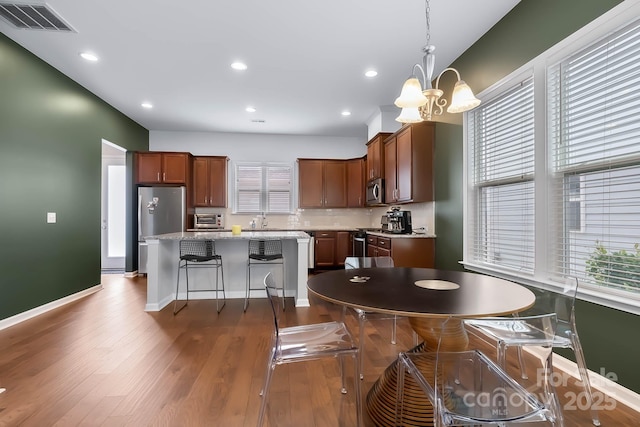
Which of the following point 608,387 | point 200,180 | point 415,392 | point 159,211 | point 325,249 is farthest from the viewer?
point 200,180

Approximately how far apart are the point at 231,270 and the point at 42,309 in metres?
2.10

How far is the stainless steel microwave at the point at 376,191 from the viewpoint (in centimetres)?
504

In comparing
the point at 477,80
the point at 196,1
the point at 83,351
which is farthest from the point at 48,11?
the point at 477,80

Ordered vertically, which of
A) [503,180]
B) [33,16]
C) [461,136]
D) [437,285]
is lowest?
[437,285]

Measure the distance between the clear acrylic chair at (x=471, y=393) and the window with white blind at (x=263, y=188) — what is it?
5390 mm

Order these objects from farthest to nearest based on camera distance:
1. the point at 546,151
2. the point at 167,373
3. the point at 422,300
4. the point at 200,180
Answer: the point at 200,180, the point at 546,151, the point at 167,373, the point at 422,300

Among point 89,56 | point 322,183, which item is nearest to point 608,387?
point 322,183

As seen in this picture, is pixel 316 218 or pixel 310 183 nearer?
pixel 310 183

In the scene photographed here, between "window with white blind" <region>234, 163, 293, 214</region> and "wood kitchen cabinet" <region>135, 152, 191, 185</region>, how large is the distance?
3.60ft

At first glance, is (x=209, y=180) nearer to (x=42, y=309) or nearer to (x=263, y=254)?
(x=263, y=254)

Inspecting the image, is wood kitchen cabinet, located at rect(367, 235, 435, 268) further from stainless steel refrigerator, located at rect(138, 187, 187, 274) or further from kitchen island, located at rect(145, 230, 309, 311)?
stainless steel refrigerator, located at rect(138, 187, 187, 274)

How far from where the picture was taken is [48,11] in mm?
2664

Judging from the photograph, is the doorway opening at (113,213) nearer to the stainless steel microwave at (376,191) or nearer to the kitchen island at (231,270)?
the kitchen island at (231,270)

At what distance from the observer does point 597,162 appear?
2.01 meters
